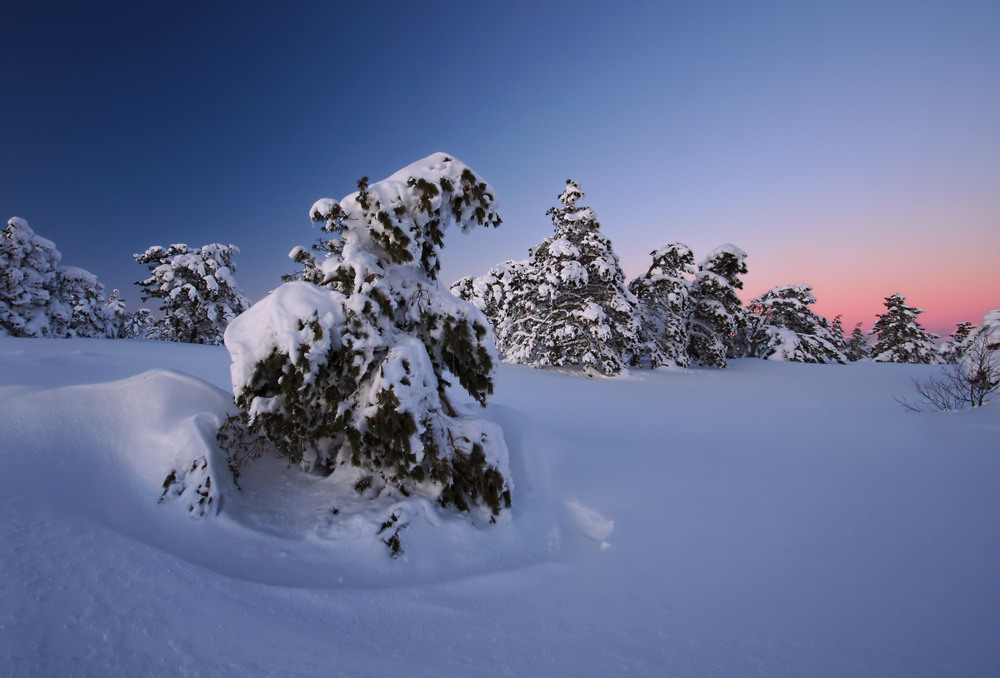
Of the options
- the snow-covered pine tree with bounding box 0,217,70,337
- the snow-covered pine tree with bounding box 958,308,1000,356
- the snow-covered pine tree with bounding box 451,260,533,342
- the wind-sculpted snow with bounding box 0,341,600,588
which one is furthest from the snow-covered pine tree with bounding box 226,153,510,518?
the snow-covered pine tree with bounding box 0,217,70,337

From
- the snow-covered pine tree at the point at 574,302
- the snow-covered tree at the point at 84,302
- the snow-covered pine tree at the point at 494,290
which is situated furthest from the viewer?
the snow-covered tree at the point at 84,302

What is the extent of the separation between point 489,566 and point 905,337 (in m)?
39.9

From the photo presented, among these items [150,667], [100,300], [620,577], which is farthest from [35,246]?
[620,577]

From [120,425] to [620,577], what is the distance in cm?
500

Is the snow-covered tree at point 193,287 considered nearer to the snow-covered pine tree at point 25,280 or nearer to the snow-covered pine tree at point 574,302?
the snow-covered pine tree at point 25,280

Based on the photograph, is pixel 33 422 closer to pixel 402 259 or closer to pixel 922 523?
pixel 402 259

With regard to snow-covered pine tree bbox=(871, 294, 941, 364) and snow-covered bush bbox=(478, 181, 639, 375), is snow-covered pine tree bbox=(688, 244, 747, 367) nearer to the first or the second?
snow-covered bush bbox=(478, 181, 639, 375)

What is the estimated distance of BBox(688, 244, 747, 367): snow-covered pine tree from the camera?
62.7 ft

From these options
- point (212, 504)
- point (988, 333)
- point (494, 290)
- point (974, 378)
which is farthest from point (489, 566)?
point (494, 290)

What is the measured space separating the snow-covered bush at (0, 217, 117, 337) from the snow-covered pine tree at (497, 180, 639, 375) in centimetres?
2104

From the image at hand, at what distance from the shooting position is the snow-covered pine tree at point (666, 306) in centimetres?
1775

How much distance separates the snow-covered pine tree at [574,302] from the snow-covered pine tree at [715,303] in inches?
198

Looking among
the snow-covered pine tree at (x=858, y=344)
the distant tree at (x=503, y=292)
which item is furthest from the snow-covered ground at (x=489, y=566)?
the snow-covered pine tree at (x=858, y=344)

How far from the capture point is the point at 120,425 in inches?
156
